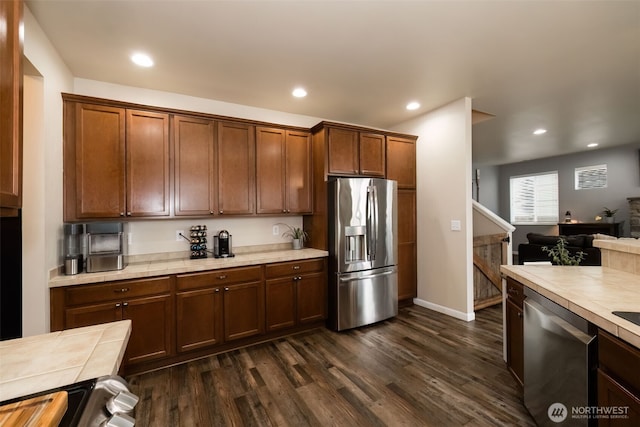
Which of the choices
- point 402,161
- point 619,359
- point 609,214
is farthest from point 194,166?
point 609,214

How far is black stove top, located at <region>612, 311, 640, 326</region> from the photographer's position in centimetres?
108

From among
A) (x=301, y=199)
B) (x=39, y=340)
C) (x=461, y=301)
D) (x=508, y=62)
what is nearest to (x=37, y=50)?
(x=39, y=340)

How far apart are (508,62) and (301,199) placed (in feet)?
8.41

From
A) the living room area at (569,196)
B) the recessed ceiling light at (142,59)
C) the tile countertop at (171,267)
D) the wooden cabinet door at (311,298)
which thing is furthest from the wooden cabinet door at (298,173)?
the living room area at (569,196)

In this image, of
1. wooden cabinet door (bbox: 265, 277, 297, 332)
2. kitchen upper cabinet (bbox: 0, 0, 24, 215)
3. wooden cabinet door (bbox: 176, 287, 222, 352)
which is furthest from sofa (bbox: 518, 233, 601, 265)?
kitchen upper cabinet (bbox: 0, 0, 24, 215)

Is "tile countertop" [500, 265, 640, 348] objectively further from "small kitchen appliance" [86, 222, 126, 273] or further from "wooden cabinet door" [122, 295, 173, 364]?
"small kitchen appliance" [86, 222, 126, 273]

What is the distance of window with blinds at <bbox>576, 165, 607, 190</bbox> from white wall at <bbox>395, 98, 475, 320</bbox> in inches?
248

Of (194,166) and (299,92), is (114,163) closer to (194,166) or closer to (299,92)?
(194,166)

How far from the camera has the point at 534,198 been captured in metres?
8.34

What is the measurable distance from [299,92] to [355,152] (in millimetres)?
1008

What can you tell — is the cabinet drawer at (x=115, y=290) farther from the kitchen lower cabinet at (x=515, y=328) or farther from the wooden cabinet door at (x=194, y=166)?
the kitchen lower cabinet at (x=515, y=328)

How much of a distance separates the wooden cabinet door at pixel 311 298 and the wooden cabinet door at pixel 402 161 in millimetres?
1761

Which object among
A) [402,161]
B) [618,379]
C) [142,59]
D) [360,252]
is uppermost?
[142,59]

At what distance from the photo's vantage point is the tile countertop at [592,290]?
1.11 meters
